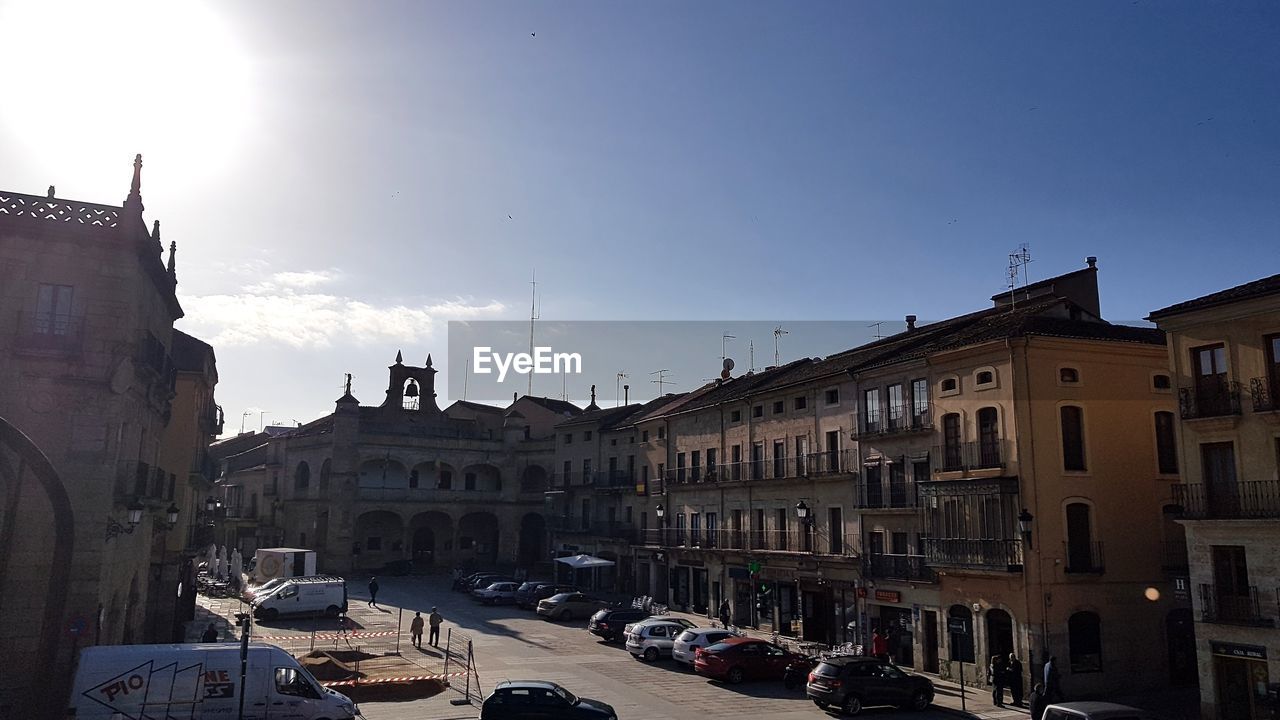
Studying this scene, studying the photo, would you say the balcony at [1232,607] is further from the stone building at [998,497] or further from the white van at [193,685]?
the white van at [193,685]

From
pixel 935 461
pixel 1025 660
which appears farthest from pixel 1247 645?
pixel 935 461

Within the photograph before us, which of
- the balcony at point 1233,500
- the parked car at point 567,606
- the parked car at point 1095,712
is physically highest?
A: the balcony at point 1233,500

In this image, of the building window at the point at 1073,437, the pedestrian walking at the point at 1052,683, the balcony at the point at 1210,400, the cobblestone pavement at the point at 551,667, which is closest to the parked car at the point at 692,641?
the cobblestone pavement at the point at 551,667

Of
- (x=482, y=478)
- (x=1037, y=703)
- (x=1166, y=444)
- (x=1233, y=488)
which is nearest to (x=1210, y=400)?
(x=1233, y=488)

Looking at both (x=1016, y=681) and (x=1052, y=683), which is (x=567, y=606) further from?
(x=1052, y=683)

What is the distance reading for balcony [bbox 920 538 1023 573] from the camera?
2831cm

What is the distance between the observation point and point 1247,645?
75.5 ft

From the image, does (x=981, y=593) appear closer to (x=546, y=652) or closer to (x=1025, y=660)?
(x=1025, y=660)

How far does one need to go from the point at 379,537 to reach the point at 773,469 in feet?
143

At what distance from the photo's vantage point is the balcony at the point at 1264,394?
75.9 feet

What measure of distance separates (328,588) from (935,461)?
98.3 feet

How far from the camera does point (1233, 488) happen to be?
78.3 ft

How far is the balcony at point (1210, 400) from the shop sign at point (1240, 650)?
6002mm

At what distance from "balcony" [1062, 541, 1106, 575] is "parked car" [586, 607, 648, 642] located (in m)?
18.1
